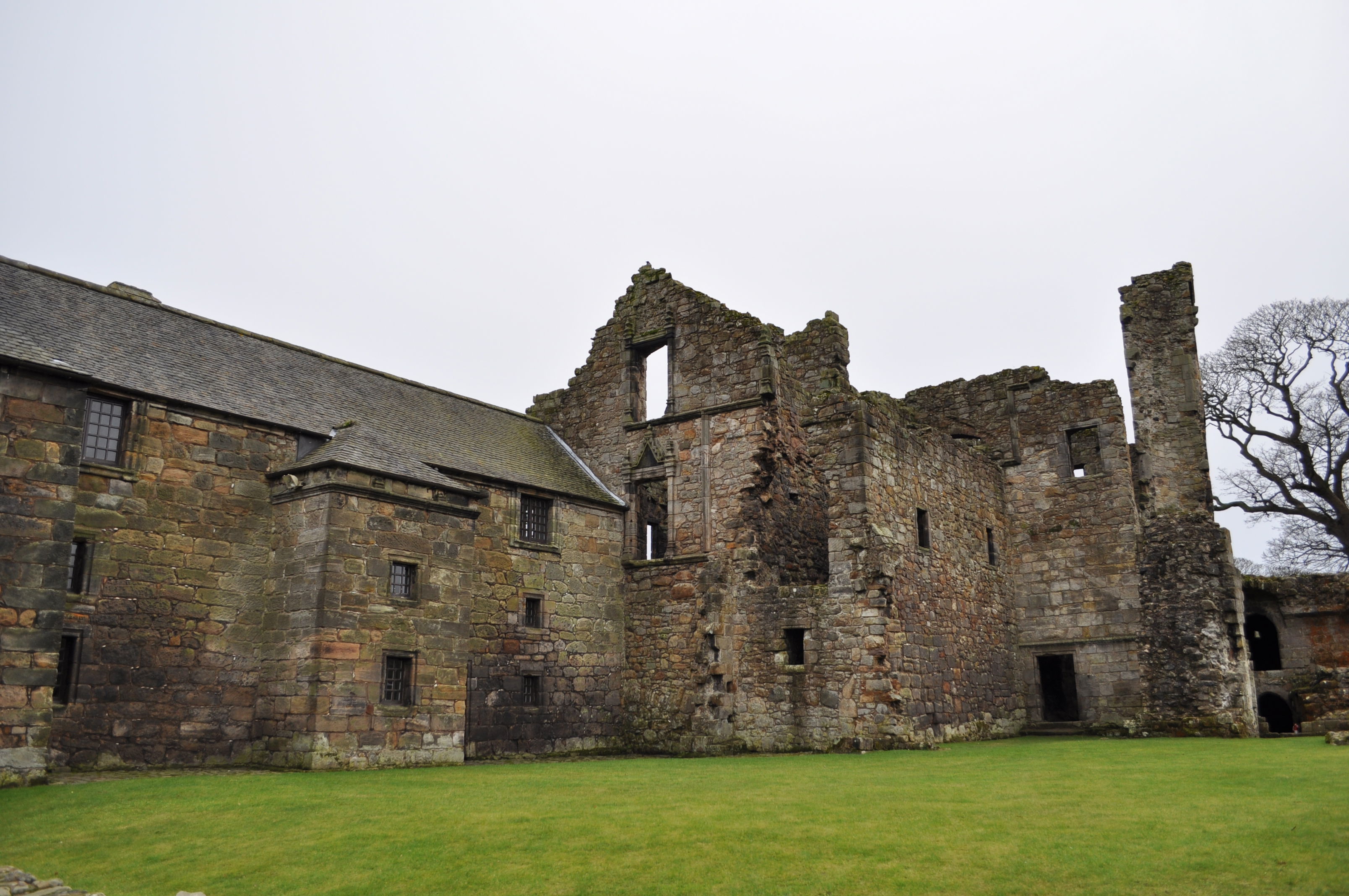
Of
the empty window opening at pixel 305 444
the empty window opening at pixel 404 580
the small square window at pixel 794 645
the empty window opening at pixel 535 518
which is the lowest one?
the small square window at pixel 794 645

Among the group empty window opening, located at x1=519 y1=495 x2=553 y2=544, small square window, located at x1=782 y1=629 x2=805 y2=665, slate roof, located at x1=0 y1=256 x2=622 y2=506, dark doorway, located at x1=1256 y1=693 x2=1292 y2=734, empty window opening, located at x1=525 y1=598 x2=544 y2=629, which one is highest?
slate roof, located at x1=0 y1=256 x2=622 y2=506

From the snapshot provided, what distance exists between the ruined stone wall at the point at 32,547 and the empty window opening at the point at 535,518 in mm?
9120

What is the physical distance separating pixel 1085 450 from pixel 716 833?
19786 mm

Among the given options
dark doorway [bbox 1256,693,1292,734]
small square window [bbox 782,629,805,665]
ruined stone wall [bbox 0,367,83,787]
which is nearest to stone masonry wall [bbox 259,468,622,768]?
ruined stone wall [bbox 0,367,83,787]

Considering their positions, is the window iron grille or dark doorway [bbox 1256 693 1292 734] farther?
dark doorway [bbox 1256 693 1292 734]

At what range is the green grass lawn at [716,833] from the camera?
7160 millimetres

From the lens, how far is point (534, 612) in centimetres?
2134

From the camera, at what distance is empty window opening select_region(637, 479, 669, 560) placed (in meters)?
23.9

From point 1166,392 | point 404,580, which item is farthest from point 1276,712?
Result: point 404,580

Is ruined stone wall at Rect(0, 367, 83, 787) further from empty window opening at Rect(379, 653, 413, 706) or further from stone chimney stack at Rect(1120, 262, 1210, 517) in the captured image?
stone chimney stack at Rect(1120, 262, 1210, 517)

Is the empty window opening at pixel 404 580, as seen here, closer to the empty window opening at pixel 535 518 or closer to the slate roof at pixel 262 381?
the slate roof at pixel 262 381

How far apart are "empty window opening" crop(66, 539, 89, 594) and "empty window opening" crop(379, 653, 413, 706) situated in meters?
4.75

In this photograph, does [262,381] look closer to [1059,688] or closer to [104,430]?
[104,430]

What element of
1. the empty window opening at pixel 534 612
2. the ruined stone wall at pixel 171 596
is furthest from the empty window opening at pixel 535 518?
the ruined stone wall at pixel 171 596
